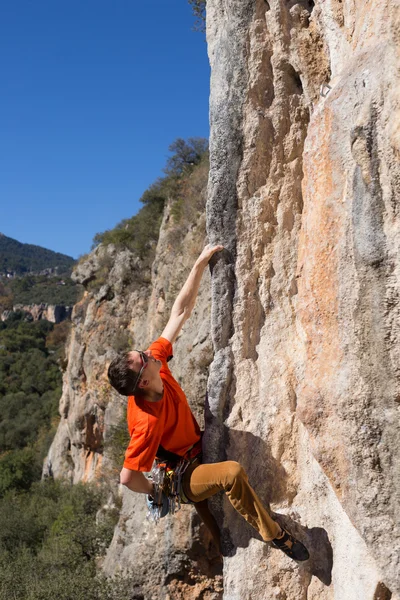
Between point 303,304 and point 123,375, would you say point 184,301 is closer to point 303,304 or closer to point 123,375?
point 123,375

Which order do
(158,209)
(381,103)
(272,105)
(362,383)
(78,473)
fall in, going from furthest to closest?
(158,209) < (78,473) < (272,105) < (362,383) < (381,103)

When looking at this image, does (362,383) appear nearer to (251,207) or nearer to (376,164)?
(376,164)

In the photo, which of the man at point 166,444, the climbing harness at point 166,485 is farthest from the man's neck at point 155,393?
the climbing harness at point 166,485

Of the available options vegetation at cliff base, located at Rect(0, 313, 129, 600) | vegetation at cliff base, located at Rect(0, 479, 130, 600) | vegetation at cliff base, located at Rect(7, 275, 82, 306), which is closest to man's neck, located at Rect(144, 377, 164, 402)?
vegetation at cliff base, located at Rect(0, 313, 129, 600)

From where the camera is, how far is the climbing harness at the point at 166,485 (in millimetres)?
4258

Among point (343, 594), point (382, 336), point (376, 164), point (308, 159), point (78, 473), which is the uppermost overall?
point (308, 159)

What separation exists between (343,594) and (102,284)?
14047mm

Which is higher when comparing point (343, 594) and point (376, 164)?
point (376, 164)

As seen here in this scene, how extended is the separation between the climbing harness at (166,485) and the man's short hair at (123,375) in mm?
655

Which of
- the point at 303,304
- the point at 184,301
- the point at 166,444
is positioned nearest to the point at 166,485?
the point at 166,444

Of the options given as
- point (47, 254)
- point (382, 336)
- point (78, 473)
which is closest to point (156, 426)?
point (382, 336)

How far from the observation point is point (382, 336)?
10.2ft

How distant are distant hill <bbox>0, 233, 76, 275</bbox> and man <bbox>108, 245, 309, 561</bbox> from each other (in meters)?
94.2

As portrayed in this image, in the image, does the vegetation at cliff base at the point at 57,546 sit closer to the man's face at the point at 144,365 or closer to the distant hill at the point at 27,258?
the man's face at the point at 144,365
